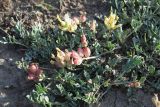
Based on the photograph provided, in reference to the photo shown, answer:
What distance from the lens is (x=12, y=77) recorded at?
3.20 metres

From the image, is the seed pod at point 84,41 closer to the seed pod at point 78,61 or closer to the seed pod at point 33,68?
the seed pod at point 78,61

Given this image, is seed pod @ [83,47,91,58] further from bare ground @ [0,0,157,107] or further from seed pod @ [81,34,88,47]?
bare ground @ [0,0,157,107]

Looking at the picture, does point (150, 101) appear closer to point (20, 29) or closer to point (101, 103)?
point (101, 103)

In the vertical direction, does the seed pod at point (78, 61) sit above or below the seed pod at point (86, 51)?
below

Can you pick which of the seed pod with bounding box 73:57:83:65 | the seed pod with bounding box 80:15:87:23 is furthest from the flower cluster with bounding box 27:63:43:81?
the seed pod with bounding box 80:15:87:23

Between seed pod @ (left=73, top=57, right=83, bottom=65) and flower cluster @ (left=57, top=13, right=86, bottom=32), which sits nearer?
seed pod @ (left=73, top=57, right=83, bottom=65)

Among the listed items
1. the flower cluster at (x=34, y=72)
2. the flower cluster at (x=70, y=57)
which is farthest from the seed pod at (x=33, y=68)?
the flower cluster at (x=70, y=57)

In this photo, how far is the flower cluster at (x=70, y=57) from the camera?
3.02 metres

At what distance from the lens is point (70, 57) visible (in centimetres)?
304

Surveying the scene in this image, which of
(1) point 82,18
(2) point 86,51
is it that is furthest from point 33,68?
(1) point 82,18

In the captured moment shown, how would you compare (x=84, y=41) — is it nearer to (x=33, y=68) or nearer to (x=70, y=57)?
(x=70, y=57)

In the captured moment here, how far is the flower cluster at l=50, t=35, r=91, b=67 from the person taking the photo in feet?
9.90

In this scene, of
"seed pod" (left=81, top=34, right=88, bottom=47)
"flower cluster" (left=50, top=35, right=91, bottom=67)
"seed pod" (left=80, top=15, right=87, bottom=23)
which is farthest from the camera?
"seed pod" (left=80, top=15, right=87, bottom=23)

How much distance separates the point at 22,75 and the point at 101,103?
0.63 m
